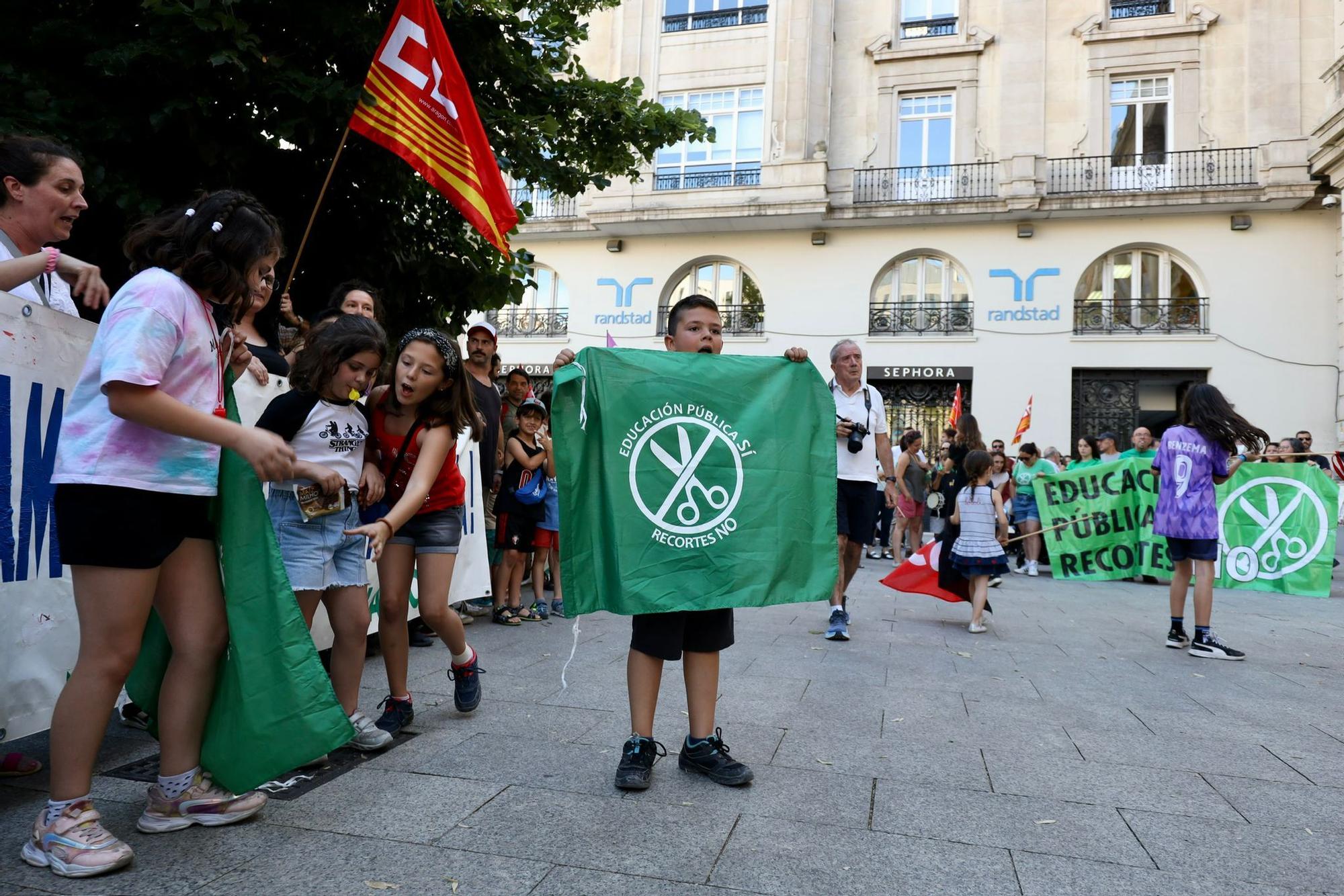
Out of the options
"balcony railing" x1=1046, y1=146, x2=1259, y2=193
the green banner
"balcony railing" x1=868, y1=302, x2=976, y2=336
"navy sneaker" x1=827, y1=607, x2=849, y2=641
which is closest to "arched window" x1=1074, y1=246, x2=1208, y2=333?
"balcony railing" x1=1046, y1=146, x2=1259, y2=193

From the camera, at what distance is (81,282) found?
2885mm

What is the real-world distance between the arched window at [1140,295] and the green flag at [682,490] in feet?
62.5

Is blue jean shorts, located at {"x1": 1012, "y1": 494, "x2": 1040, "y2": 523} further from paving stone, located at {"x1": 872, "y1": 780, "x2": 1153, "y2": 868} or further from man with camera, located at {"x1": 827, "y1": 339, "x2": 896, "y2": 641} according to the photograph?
paving stone, located at {"x1": 872, "y1": 780, "x2": 1153, "y2": 868}

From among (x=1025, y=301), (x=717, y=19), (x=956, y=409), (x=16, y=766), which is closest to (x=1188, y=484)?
(x=16, y=766)

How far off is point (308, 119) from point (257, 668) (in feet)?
14.6

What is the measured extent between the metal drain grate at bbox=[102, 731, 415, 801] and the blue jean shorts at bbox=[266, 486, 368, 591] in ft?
2.13

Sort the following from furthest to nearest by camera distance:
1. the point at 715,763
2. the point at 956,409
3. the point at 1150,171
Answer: the point at 1150,171, the point at 956,409, the point at 715,763

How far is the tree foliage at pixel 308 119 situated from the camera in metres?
5.34

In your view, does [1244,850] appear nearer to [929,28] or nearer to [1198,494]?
[1198,494]

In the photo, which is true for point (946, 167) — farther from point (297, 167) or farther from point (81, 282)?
point (81, 282)

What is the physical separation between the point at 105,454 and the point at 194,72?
14.0 ft

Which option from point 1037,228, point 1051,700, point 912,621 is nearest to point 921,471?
point 912,621

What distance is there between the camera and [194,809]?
105 inches

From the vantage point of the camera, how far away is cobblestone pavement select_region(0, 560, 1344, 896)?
8.04ft
